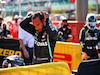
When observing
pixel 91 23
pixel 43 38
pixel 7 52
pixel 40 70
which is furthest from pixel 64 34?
pixel 40 70

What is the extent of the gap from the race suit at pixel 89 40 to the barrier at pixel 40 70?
12.8ft

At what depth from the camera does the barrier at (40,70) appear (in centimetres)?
354

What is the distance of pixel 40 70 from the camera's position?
3.70m

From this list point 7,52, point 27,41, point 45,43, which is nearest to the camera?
point 45,43

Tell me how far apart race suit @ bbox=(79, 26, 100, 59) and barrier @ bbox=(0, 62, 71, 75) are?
3.89 meters

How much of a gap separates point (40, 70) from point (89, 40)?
418 centimetres

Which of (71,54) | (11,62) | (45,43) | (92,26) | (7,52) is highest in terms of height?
(92,26)

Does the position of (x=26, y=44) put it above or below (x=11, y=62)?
above

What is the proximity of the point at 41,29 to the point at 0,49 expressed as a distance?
180 inches

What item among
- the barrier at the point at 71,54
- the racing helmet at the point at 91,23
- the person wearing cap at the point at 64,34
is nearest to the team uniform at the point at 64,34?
the person wearing cap at the point at 64,34

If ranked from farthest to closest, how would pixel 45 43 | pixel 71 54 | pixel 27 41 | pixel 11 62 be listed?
pixel 71 54 → pixel 27 41 → pixel 45 43 → pixel 11 62

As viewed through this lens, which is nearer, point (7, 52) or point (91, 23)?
point (91, 23)

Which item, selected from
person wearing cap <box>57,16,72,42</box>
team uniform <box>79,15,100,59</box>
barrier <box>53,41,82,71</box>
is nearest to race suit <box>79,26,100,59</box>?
team uniform <box>79,15,100,59</box>

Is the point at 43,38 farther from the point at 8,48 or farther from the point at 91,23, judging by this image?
the point at 8,48
